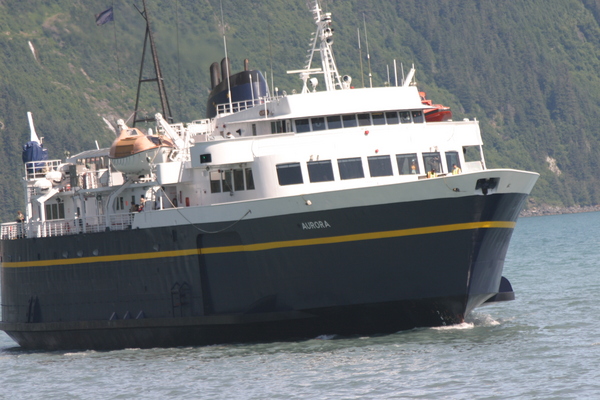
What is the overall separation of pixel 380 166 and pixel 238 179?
156 inches

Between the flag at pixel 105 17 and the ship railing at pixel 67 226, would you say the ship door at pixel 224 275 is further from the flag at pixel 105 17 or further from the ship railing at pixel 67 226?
the flag at pixel 105 17

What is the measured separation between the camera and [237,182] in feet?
87.1

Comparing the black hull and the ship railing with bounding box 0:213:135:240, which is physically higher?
the ship railing with bounding box 0:213:135:240

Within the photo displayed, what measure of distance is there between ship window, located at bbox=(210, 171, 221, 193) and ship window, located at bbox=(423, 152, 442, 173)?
5.75 m

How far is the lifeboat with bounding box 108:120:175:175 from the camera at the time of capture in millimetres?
28562

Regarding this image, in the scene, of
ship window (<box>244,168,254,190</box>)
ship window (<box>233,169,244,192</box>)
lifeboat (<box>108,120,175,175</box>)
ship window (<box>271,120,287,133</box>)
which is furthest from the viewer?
lifeboat (<box>108,120,175,175</box>)

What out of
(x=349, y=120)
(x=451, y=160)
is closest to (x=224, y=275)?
(x=349, y=120)

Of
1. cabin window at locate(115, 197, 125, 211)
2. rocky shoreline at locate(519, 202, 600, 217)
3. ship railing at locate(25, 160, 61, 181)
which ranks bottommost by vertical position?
cabin window at locate(115, 197, 125, 211)

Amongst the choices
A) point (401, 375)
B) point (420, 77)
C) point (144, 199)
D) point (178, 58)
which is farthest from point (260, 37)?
point (401, 375)

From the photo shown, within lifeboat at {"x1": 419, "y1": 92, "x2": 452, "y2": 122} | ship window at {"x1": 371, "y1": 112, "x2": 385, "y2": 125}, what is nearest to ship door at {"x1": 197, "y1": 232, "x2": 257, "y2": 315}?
ship window at {"x1": 371, "y1": 112, "x2": 385, "y2": 125}

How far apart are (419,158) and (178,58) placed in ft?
98.8

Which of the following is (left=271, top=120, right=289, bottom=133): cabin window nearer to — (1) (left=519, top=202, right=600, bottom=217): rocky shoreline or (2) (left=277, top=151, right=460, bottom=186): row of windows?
(2) (left=277, top=151, right=460, bottom=186): row of windows

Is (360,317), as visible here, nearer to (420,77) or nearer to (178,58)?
(178,58)

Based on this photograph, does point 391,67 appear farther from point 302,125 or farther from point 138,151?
point 302,125
